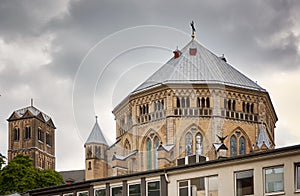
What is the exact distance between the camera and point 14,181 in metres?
94.7

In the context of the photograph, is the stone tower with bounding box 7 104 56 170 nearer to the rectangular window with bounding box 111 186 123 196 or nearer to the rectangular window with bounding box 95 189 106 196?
the rectangular window with bounding box 95 189 106 196

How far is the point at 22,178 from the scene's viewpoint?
9544 centimetres

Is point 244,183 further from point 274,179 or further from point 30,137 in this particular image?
point 30,137

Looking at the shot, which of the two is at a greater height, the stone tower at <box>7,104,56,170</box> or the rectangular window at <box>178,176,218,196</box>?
the stone tower at <box>7,104,56,170</box>

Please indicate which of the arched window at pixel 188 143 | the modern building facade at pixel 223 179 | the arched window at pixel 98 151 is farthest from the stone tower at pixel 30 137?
the modern building facade at pixel 223 179

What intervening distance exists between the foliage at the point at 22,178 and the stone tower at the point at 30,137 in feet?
273

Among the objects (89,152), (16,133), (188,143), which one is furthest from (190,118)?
(16,133)

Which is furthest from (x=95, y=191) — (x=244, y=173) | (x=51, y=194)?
(x=244, y=173)

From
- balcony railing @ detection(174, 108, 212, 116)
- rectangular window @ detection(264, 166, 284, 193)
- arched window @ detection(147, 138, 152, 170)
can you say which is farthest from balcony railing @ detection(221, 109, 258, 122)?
rectangular window @ detection(264, 166, 284, 193)

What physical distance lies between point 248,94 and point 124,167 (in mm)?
17714

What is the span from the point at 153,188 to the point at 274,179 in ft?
25.0

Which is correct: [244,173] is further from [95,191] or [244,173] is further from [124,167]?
[124,167]

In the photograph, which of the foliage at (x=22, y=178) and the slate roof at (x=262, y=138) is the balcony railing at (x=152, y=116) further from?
the foliage at (x=22, y=178)

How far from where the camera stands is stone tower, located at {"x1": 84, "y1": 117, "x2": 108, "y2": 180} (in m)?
108
